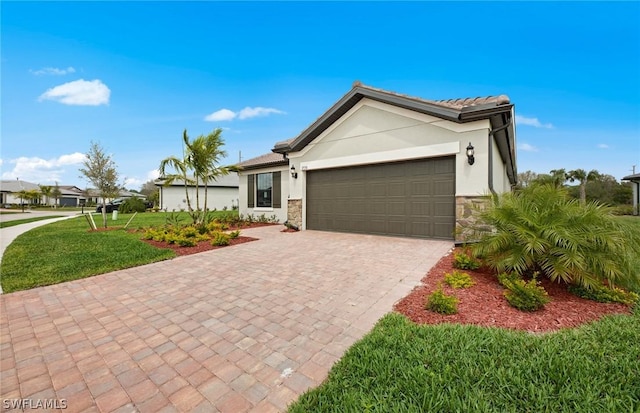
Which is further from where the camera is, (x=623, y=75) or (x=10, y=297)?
(x=623, y=75)

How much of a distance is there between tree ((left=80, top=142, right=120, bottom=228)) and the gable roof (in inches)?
312

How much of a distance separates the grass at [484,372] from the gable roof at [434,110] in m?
5.77

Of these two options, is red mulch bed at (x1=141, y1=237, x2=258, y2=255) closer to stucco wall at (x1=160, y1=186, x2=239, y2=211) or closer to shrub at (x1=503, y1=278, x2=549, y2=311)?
shrub at (x1=503, y1=278, x2=549, y2=311)

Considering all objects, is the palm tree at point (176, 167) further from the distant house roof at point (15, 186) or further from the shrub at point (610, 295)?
the distant house roof at point (15, 186)

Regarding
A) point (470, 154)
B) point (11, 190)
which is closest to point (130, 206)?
point (470, 154)

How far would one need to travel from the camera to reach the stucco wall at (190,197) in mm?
26797

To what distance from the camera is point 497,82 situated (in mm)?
11375

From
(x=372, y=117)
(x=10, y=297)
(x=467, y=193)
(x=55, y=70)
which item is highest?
(x=55, y=70)

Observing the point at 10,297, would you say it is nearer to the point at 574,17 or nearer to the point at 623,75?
the point at 574,17

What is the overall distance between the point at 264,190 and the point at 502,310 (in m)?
12.8

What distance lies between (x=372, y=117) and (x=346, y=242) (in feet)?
14.9

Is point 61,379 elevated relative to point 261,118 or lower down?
lower down

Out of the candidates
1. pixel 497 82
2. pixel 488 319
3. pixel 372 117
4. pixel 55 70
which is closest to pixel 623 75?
pixel 497 82

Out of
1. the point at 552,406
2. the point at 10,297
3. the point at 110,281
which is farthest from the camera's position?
the point at 110,281
